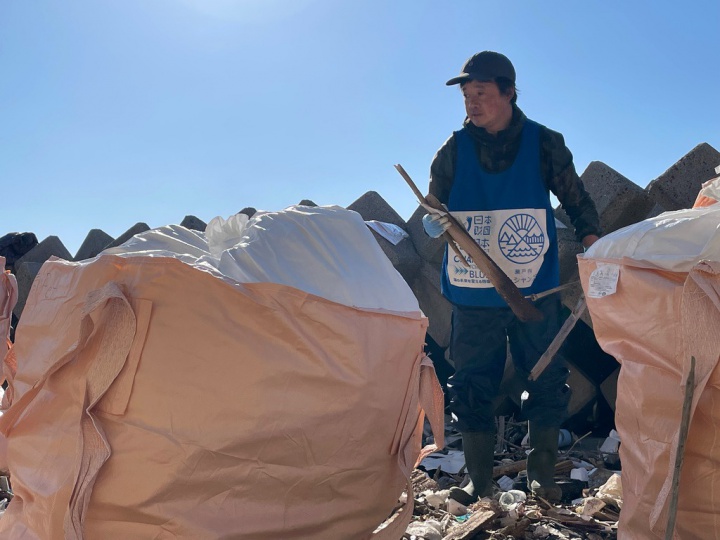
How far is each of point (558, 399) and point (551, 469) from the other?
27 centimetres

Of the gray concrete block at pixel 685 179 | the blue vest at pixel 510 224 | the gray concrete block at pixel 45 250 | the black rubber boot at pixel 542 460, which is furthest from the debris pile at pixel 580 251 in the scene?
the gray concrete block at pixel 45 250

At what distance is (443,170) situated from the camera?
302 cm

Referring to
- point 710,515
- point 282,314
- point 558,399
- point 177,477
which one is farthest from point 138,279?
point 558,399

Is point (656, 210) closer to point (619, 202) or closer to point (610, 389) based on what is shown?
point (619, 202)

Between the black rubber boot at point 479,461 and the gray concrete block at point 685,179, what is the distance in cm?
179

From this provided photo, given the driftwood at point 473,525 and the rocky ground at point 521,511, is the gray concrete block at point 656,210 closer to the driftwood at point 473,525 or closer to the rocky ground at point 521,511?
the rocky ground at point 521,511

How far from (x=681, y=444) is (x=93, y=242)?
20.1 ft

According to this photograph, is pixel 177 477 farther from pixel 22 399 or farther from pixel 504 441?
pixel 504 441

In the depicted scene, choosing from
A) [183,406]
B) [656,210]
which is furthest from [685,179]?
[183,406]

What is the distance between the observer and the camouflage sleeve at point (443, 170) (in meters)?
3.01

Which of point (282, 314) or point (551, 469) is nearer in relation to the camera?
point (282, 314)

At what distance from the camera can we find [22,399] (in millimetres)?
1757

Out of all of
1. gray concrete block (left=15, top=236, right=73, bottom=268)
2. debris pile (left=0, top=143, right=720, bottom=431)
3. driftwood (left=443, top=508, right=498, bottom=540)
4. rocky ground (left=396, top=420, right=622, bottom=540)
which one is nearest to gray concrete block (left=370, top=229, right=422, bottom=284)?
debris pile (left=0, top=143, right=720, bottom=431)

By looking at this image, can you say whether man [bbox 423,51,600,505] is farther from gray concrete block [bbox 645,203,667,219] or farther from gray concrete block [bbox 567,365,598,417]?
gray concrete block [bbox 567,365,598,417]
